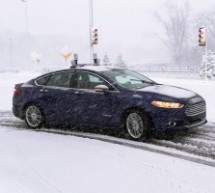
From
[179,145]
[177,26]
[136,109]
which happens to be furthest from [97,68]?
[177,26]

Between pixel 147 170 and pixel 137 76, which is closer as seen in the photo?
pixel 147 170

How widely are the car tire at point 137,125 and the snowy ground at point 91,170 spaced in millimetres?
640

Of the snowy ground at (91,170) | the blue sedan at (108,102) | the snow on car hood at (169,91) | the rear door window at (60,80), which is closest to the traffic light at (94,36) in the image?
the blue sedan at (108,102)

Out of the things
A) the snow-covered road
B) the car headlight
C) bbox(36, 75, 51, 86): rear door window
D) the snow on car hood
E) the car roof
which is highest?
the car roof

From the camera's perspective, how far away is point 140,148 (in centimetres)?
797

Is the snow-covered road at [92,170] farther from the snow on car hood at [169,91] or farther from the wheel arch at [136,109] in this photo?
the snow on car hood at [169,91]

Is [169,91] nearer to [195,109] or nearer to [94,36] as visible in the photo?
[195,109]

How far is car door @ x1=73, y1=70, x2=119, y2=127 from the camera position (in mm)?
9008

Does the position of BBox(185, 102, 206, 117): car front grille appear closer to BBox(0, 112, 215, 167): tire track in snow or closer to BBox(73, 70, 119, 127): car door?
BBox(0, 112, 215, 167): tire track in snow

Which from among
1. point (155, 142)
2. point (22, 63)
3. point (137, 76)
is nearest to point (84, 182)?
point (155, 142)

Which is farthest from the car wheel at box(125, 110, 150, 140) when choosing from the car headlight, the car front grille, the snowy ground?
the car front grille

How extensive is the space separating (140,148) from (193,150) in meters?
0.94

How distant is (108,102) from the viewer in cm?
901

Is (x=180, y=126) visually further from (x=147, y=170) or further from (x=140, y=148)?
(x=147, y=170)
